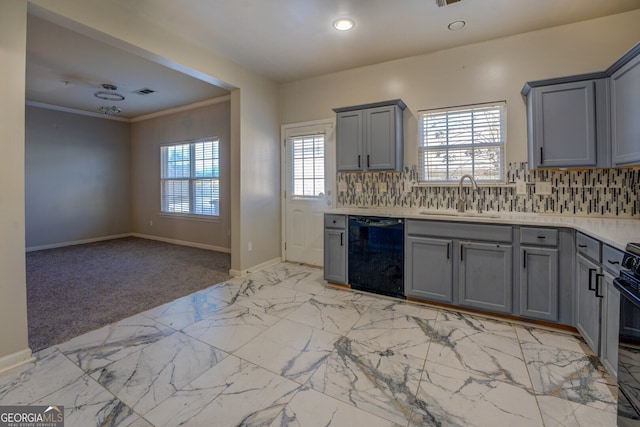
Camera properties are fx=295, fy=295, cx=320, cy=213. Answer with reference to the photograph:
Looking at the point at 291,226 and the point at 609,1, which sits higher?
the point at 609,1

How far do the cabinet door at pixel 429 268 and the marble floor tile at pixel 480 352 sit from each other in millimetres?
397

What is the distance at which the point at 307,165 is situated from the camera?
4.43 meters

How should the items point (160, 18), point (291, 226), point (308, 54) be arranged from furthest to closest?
1. point (291, 226)
2. point (308, 54)
3. point (160, 18)

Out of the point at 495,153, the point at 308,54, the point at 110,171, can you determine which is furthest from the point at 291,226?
the point at 110,171

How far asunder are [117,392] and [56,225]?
5.92 m

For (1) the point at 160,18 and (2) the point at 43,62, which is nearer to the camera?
(1) the point at 160,18

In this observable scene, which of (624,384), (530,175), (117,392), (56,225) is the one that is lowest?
(117,392)

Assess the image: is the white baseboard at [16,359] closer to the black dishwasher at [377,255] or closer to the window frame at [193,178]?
the black dishwasher at [377,255]

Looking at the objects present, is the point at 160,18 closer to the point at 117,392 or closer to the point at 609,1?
the point at 117,392

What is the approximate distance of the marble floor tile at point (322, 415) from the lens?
1509mm

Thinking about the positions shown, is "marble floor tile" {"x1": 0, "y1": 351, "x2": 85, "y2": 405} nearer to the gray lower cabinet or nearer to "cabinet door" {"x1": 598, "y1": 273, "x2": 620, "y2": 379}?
the gray lower cabinet

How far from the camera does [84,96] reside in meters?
5.23

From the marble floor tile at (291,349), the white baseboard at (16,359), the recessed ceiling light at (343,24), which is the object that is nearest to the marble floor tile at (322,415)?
the marble floor tile at (291,349)

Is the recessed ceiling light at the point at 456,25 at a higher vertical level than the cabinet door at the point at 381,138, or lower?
higher
